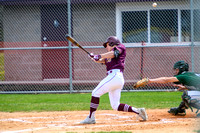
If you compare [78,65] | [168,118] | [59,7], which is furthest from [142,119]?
[59,7]

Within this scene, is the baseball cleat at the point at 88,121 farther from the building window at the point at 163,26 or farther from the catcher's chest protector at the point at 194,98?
the building window at the point at 163,26

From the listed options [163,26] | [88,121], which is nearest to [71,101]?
[88,121]

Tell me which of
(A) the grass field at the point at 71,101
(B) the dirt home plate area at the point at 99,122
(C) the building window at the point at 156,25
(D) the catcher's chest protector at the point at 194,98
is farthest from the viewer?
(C) the building window at the point at 156,25

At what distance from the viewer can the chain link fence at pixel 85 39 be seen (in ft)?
40.8

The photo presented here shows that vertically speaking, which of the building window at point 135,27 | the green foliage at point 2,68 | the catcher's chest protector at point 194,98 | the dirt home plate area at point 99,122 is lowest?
the dirt home plate area at point 99,122

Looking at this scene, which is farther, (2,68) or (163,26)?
(163,26)

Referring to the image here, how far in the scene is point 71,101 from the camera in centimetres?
1022

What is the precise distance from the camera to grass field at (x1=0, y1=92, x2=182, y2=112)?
9.14 meters

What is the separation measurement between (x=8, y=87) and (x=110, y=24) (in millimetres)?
4731

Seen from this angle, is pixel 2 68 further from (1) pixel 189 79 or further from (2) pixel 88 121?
(1) pixel 189 79

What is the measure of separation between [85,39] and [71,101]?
4.85 meters

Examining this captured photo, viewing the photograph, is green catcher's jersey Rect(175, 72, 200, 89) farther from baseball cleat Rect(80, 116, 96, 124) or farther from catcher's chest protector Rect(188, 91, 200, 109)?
baseball cleat Rect(80, 116, 96, 124)

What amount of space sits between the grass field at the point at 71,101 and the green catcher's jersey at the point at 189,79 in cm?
230

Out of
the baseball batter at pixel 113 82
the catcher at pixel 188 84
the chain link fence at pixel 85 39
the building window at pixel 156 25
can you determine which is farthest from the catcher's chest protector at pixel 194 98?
the building window at pixel 156 25
